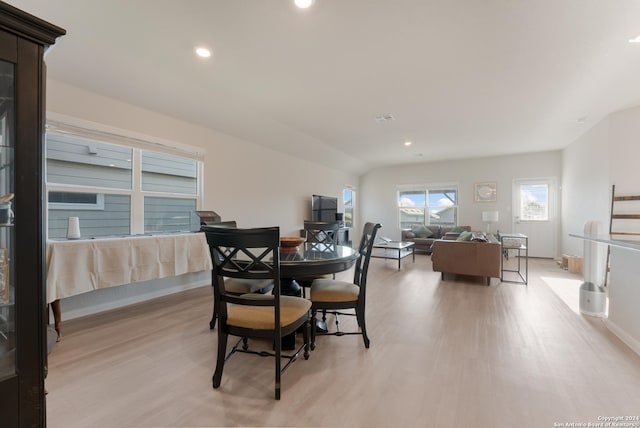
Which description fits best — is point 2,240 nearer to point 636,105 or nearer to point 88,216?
point 88,216

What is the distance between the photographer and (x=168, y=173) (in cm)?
378

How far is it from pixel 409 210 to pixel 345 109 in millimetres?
5214

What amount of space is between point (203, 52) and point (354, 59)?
1.38 meters

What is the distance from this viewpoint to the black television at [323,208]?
6.41m

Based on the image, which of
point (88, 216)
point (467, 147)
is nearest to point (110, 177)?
point (88, 216)

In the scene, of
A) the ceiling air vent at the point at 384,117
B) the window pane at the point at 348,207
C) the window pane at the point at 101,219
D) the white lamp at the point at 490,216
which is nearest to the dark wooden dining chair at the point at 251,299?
the window pane at the point at 101,219

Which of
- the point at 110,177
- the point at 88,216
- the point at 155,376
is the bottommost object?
the point at 155,376

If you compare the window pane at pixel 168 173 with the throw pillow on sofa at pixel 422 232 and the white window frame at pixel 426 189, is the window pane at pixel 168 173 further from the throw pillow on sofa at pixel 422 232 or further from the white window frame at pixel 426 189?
the white window frame at pixel 426 189

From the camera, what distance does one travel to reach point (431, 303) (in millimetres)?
3328

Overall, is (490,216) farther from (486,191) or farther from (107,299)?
(107,299)

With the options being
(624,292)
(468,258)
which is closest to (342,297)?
(624,292)

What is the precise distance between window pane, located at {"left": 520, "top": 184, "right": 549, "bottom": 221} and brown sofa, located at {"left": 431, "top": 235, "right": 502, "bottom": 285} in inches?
145

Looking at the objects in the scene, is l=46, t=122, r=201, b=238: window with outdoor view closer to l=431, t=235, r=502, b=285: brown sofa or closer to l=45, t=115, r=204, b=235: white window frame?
l=45, t=115, r=204, b=235: white window frame

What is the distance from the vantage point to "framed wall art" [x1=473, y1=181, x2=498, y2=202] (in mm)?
7254
